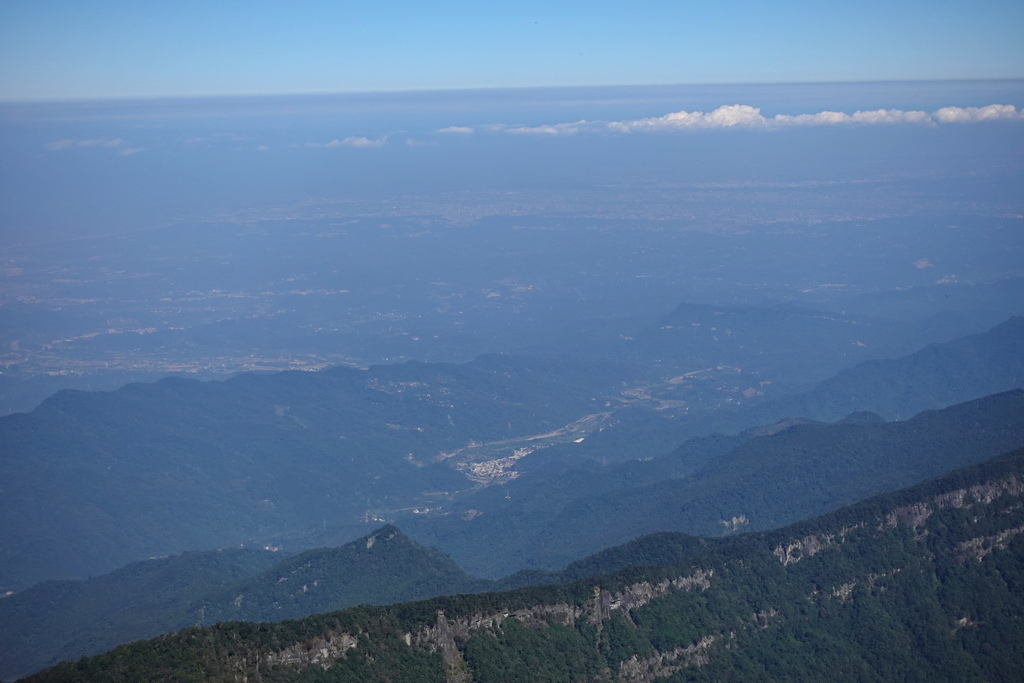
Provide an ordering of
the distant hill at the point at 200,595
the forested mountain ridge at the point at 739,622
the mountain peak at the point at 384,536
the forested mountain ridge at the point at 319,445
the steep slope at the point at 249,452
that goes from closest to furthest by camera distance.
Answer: the forested mountain ridge at the point at 739,622, the distant hill at the point at 200,595, the mountain peak at the point at 384,536, the steep slope at the point at 249,452, the forested mountain ridge at the point at 319,445

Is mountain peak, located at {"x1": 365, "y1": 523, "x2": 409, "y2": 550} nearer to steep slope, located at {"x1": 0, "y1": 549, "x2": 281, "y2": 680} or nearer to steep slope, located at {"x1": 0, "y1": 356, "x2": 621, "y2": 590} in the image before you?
steep slope, located at {"x1": 0, "y1": 549, "x2": 281, "y2": 680}

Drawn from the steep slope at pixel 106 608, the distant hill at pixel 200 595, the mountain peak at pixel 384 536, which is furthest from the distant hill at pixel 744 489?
the steep slope at pixel 106 608

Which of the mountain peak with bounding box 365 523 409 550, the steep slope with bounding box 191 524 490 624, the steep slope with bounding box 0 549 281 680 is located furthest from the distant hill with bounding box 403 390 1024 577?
the steep slope with bounding box 0 549 281 680

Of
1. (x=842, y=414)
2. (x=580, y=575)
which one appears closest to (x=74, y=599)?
(x=580, y=575)

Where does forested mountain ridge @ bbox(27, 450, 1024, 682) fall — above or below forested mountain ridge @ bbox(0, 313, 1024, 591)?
above

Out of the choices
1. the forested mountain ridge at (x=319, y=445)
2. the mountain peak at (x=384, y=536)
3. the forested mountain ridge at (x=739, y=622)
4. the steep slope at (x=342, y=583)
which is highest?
the forested mountain ridge at (x=739, y=622)

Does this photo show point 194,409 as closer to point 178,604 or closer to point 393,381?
point 393,381

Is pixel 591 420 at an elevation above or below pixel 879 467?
below

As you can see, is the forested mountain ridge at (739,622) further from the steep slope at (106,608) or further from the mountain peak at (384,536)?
the steep slope at (106,608)
